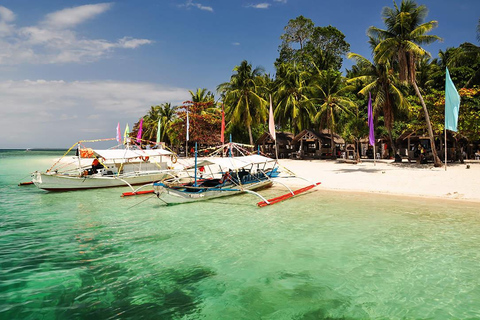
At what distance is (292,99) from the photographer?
3525cm

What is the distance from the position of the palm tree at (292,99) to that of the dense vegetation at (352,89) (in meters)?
0.12

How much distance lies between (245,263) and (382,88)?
79.7ft

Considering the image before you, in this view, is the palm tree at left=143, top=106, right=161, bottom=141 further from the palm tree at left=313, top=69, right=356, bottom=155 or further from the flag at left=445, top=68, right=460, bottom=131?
the flag at left=445, top=68, right=460, bottom=131

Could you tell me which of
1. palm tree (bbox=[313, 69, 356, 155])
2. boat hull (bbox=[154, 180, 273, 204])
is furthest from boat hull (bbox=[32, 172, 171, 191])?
palm tree (bbox=[313, 69, 356, 155])

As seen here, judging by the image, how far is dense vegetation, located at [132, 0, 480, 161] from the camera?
21547 millimetres

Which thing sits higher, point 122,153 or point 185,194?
point 122,153

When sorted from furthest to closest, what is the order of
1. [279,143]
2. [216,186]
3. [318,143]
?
[279,143] < [318,143] < [216,186]

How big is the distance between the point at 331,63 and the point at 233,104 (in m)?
17.7

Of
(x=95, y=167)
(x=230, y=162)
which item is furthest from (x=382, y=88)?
(x=95, y=167)

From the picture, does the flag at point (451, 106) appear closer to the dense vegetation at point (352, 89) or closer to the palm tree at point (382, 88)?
the dense vegetation at point (352, 89)

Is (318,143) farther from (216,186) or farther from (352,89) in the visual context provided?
(216,186)

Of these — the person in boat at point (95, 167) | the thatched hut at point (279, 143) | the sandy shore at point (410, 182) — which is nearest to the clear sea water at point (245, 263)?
the sandy shore at point (410, 182)

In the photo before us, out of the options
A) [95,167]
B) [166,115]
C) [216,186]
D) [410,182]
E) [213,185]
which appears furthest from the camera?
[166,115]

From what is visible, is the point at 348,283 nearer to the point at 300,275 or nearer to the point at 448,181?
the point at 300,275
